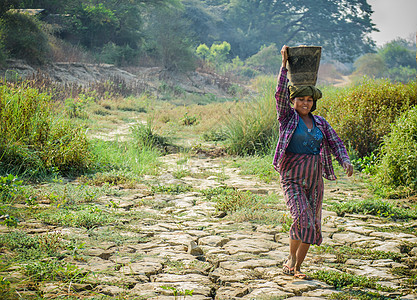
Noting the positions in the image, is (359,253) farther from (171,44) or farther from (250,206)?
(171,44)

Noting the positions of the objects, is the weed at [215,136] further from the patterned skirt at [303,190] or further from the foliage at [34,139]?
the patterned skirt at [303,190]

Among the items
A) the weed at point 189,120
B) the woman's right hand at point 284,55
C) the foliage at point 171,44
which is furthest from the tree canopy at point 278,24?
the woman's right hand at point 284,55

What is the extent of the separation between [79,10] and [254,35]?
2573 cm

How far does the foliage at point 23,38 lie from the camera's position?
53.3 feet

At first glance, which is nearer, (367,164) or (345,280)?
(345,280)

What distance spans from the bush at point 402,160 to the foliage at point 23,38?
1464 centimetres

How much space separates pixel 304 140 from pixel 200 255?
1270 millimetres

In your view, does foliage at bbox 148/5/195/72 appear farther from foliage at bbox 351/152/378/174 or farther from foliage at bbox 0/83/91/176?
foliage at bbox 0/83/91/176

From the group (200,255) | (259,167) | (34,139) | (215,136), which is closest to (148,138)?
(215,136)

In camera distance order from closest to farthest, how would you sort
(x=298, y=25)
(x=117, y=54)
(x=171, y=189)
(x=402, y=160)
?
(x=402, y=160) → (x=171, y=189) → (x=117, y=54) → (x=298, y=25)

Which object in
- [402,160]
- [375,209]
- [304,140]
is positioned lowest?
[375,209]

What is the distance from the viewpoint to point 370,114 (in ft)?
25.0

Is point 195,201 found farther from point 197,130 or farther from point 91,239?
point 197,130

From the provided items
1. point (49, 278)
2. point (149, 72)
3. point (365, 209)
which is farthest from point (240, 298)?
point (149, 72)
